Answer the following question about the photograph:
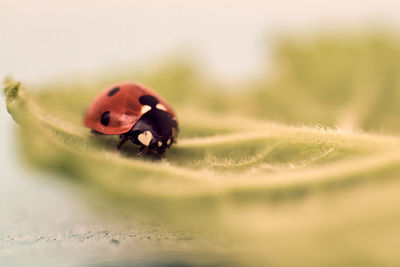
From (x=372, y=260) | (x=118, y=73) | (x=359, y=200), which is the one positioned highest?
(x=118, y=73)

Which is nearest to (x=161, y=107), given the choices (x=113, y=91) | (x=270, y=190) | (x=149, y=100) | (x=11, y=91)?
(x=149, y=100)

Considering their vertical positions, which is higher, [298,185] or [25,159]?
[25,159]

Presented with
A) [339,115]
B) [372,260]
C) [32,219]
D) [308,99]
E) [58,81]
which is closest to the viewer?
[372,260]

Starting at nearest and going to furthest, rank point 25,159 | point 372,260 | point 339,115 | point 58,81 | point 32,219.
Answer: point 372,260, point 32,219, point 25,159, point 58,81, point 339,115


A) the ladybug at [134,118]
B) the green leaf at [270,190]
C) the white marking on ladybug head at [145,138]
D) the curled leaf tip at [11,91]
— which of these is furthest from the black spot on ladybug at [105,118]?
the curled leaf tip at [11,91]

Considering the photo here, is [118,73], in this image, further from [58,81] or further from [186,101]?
[58,81]

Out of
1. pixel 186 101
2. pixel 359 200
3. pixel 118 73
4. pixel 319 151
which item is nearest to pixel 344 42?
pixel 186 101

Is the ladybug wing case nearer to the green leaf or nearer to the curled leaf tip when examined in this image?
the green leaf

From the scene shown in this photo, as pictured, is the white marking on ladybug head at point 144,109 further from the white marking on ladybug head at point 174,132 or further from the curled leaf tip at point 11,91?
the curled leaf tip at point 11,91
